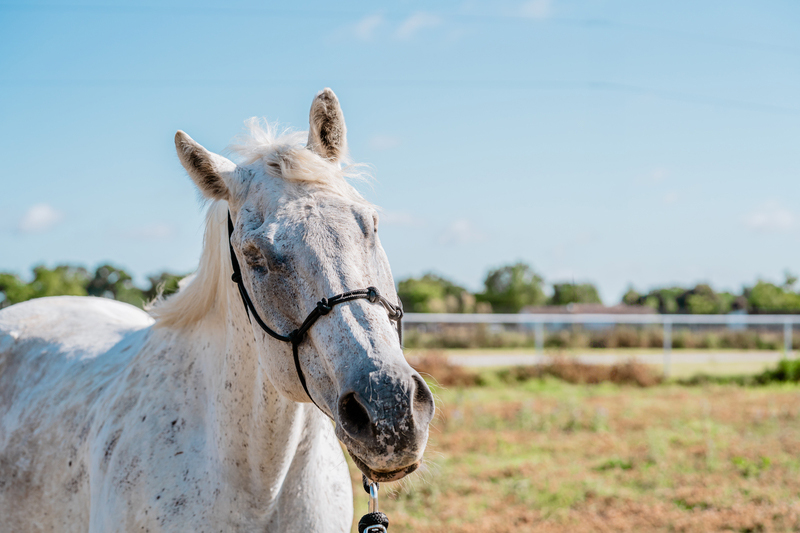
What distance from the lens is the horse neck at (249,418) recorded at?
5.52 feet

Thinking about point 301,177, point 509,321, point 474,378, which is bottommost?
point 474,378

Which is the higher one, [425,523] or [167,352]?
[167,352]

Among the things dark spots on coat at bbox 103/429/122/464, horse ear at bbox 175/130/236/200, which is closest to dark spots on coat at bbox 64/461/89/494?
dark spots on coat at bbox 103/429/122/464

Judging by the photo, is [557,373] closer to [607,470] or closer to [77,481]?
[607,470]

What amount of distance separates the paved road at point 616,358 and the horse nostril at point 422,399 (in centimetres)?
1189

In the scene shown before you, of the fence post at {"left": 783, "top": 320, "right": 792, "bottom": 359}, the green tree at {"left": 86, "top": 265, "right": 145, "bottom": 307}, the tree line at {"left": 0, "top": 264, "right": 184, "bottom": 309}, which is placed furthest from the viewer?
the fence post at {"left": 783, "top": 320, "right": 792, "bottom": 359}

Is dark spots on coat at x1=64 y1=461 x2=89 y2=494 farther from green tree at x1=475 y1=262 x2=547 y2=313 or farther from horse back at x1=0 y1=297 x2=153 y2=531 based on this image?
green tree at x1=475 y1=262 x2=547 y2=313

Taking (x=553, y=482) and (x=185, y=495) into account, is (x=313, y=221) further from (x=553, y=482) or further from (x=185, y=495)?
(x=553, y=482)

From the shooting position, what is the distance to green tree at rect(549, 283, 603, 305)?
61344mm

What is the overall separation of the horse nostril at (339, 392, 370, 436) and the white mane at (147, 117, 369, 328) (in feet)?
1.92

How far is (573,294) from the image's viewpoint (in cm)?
6247

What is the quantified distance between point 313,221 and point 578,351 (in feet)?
50.2

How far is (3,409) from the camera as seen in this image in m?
2.46

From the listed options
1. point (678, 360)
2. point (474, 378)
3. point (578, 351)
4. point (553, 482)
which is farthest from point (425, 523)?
point (678, 360)
